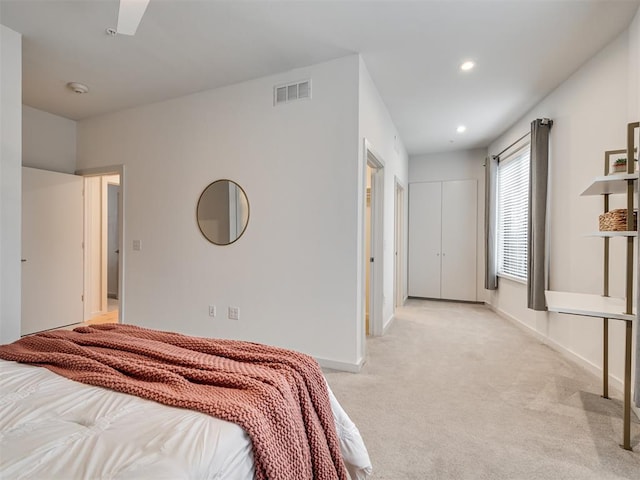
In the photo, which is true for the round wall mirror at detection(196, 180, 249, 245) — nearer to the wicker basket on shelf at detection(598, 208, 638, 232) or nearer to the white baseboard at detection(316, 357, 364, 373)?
the white baseboard at detection(316, 357, 364, 373)

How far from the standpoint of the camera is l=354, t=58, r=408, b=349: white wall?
2.77 meters

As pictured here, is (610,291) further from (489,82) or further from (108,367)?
(108,367)

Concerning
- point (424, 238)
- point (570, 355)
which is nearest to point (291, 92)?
point (570, 355)

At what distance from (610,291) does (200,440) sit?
3111 mm

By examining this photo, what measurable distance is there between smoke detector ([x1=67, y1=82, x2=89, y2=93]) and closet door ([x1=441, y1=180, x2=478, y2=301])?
17.3 feet

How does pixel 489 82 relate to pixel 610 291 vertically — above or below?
above

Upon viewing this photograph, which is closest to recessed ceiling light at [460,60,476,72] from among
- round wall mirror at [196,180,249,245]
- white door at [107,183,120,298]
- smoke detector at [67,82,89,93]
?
round wall mirror at [196,180,249,245]

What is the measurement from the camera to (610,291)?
2.52 metres

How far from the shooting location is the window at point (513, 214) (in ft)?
13.4

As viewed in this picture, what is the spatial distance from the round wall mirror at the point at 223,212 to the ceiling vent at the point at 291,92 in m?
0.93

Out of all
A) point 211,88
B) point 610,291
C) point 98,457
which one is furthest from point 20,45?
point 610,291

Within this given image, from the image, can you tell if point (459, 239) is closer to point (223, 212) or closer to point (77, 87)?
point (223, 212)

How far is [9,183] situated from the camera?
233 centimetres

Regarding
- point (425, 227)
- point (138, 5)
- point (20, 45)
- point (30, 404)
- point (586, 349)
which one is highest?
point (20, 45)
